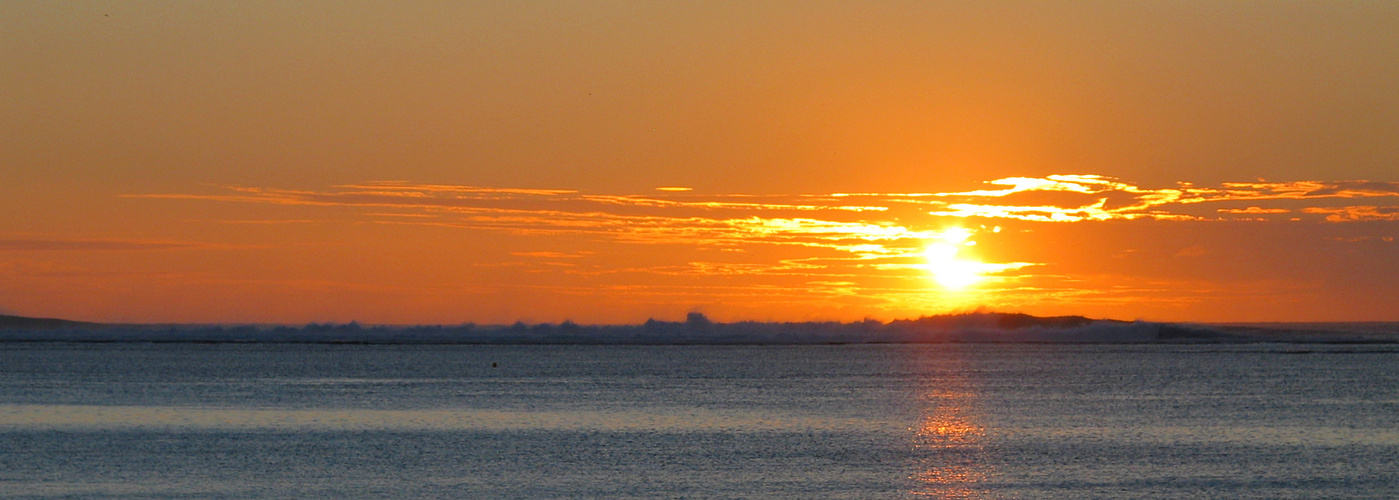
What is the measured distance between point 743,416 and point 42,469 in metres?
23.6

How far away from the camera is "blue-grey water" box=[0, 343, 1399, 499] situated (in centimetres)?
2970


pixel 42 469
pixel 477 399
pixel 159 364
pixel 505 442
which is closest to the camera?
pixel 42 469

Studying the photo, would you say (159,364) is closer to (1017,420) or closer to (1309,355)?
(1017,420)

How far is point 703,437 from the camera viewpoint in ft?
134

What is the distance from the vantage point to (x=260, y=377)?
82938 millimetres

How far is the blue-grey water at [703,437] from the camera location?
97.5ft

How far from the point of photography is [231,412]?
51.9 m

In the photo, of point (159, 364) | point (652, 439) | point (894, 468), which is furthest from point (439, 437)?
point (159, 364)

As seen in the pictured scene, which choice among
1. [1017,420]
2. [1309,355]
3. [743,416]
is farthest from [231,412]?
[1309,355]

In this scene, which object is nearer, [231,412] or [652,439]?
[652,439]

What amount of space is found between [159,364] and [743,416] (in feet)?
237

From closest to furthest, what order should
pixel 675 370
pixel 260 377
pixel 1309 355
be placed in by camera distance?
1. pixel 260 377
2. pixel 675 370
3. pixel 1309 355

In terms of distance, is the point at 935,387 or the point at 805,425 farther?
the point at 935,387

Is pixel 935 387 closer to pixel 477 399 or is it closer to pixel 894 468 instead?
pixel 477 399
